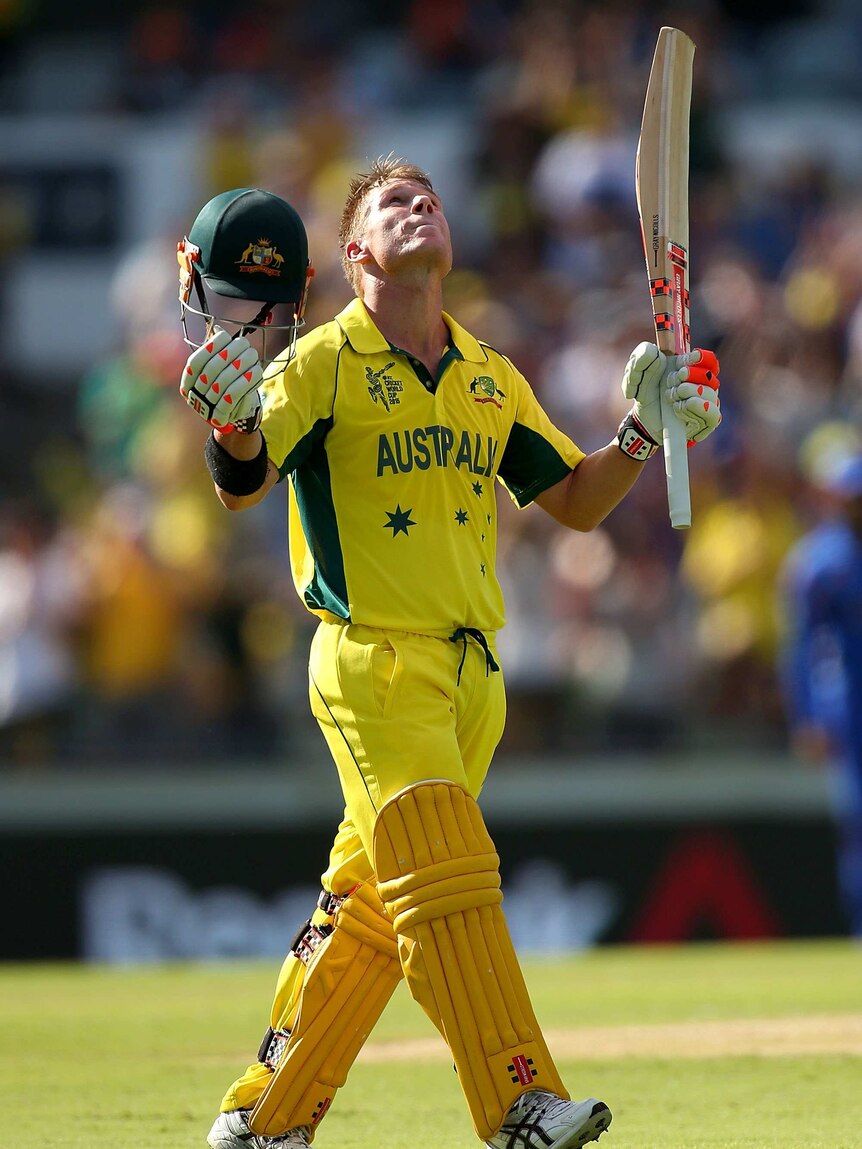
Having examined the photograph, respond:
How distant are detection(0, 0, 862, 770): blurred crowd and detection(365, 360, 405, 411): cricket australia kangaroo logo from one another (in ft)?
19.8

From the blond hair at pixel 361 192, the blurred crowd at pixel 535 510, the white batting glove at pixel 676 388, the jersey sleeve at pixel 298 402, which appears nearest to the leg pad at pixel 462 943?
the jersey sleeve at pixel 298 402

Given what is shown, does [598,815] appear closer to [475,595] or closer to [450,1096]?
[450,1096]

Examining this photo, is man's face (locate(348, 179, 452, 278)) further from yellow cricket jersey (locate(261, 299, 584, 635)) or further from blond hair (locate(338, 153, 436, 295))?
yellow cricket jersey (locate(261, 299, 584, 635))

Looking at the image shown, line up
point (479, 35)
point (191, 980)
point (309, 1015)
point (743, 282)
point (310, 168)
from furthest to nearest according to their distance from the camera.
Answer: point (479, 35)
point (310, 168)
point (743, 282)
point (191, 980)
point (309, 1015)

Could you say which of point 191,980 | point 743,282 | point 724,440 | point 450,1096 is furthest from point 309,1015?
point 743,282

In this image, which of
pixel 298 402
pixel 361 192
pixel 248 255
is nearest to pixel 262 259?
pixel 248 255

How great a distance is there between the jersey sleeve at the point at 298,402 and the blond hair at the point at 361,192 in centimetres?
37

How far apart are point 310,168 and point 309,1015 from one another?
909cm

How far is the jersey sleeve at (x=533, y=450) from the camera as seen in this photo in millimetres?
4980

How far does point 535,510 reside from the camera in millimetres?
11023

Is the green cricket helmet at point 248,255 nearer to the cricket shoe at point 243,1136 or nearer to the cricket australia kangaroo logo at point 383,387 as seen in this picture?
the cricket australia kangaroo logo at point 383,387

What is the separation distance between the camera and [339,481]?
4605 millimetres

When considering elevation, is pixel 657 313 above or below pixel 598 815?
above

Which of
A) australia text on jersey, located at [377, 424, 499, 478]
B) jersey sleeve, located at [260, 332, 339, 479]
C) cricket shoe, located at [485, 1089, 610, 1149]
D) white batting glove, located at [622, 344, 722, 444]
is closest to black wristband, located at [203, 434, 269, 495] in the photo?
jersey sleeve, located at [260, 332, 339, 479]
